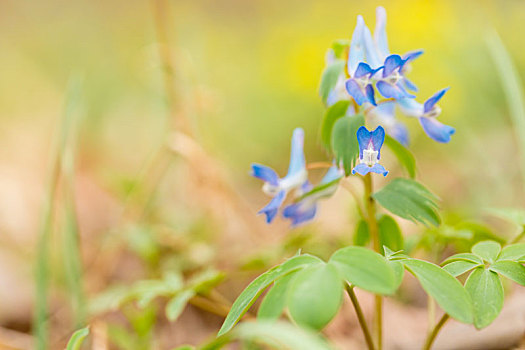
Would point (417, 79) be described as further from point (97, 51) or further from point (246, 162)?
point (97, 51)

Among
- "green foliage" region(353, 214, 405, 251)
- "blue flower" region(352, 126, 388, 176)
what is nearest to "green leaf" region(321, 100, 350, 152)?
"blue flower" region(352, 126, 388, 176)

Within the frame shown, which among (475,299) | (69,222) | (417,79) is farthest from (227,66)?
(475,299)

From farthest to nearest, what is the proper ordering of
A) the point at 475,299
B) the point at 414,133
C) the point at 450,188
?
the point at 414,133
the point at 450,188
the point at 475,299

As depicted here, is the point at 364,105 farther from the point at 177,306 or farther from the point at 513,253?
the point at 177,306

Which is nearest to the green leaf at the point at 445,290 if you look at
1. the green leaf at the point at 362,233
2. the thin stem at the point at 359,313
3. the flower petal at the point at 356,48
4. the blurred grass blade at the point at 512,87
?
the thin stem at the point at 359,313

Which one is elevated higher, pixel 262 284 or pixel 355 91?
pixel 355 91

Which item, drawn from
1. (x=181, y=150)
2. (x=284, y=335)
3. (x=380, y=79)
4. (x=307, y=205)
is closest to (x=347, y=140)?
(x=380, y=79)

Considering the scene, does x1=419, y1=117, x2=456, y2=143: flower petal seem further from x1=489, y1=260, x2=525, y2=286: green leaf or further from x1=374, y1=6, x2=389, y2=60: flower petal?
x1=489, y1=260, x2=525, y2=286: green leaf
